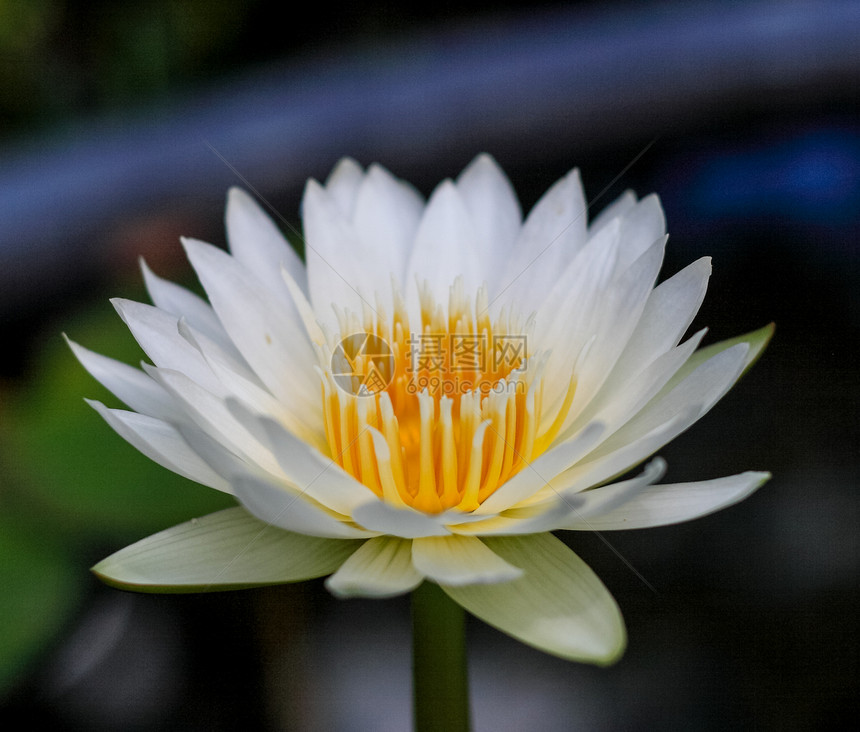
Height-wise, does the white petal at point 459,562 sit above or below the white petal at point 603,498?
below

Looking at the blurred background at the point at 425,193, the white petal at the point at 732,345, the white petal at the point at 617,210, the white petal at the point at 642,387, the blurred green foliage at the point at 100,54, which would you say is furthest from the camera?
the blurred green foliage at the point at 100,54

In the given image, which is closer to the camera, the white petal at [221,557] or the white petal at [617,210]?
the white petal at [221,557]

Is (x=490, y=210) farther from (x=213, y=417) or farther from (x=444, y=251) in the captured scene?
(x=213, y=417)

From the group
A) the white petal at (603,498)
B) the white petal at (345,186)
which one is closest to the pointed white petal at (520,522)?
the white petal at (603,498)

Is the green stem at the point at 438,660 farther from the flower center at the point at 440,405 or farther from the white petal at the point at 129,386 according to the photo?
the white petal at the point at 129,386

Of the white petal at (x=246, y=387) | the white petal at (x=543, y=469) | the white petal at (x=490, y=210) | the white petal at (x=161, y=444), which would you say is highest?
the white petal at (x=490, y=210)

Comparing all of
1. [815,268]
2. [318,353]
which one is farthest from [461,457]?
[815,268]
